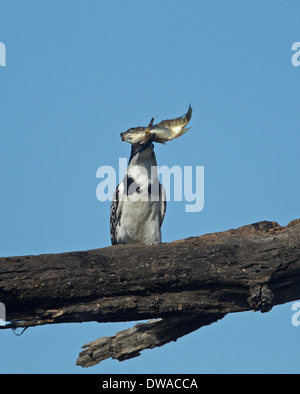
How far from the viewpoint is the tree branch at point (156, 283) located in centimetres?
763

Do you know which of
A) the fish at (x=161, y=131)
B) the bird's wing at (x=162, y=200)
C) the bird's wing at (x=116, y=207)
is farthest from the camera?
the bird's wing at (x=162, y=200)

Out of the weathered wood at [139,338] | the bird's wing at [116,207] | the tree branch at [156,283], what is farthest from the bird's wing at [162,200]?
the weathered wood at [139,338]

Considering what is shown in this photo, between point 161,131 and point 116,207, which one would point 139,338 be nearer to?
point 161,131

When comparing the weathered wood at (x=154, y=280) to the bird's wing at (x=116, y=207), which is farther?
the bird's wing at (x=116, y=207)

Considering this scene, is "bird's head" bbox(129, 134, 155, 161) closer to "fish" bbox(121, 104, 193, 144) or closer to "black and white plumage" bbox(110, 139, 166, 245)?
"black and white plumage" bbox(110, 139, 166, 245)

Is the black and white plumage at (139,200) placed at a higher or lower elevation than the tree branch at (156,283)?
higher

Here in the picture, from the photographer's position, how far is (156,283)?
26.2 feet

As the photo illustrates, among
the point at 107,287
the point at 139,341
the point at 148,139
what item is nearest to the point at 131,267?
the point at 107,287

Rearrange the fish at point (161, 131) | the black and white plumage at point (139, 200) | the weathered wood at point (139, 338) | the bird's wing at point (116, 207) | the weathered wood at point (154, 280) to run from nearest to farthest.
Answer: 1. the weathered wood at point (154, 280)
2. the weathered wood at point (139, 338)
3. the fish at point (161, 131)
4. the black and white plumage at point (139, 200)
5. the bird's wing at point (116, 207)

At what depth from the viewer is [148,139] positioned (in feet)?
32.5

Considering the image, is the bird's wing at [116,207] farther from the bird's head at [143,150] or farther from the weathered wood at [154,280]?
the weathered wood at [154,280]

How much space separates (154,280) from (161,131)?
7.46 feet

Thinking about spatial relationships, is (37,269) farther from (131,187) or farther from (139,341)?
(131,187)

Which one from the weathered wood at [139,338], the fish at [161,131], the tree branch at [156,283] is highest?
the fish at [161,131]
